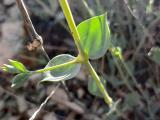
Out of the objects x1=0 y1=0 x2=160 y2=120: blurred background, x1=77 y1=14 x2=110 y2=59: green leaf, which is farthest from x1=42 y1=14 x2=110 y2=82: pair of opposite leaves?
x1=0 y1=0 x2=160 y2=120: blurred background

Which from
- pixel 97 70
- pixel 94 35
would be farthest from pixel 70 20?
pixel 97 70

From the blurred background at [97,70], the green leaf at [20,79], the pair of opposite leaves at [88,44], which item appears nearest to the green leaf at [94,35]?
the pair of opposite leaves at [88,44]

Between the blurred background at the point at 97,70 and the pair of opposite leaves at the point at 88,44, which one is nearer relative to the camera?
the pair of opposite leaves at the point at 88,44

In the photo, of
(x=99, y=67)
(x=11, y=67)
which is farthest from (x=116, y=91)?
(x=11, y=67)

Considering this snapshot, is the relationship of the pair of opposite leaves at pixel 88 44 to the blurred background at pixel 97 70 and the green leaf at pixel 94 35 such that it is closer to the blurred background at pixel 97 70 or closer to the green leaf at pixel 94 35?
the green leaf at pixel 94 35

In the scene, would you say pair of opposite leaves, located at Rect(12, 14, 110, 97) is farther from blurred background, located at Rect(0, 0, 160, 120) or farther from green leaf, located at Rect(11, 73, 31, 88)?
blurred background, located at Rect(0, 0, 160, 120)
